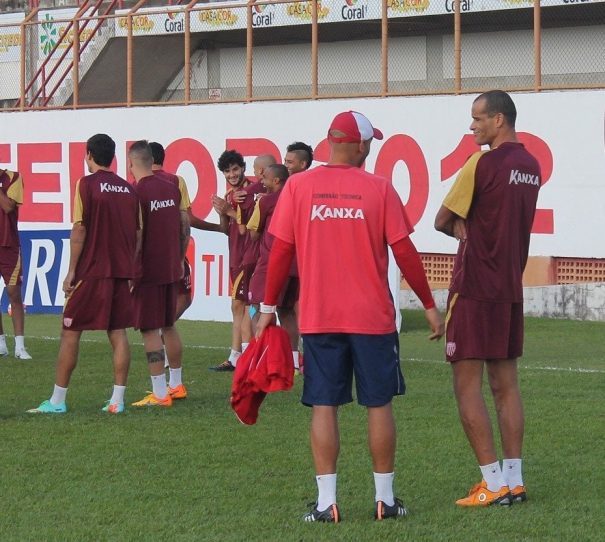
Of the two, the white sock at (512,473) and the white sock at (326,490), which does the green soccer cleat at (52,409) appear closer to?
the white sock at (326,490)

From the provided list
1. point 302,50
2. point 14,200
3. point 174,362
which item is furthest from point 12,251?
point 302,50

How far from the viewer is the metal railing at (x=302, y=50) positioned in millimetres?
24781

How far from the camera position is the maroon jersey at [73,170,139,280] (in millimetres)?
9734

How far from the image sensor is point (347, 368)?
6617 millimetres

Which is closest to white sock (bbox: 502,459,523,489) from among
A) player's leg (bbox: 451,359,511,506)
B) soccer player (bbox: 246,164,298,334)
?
player's leg (bbox: 451,359,511,506)

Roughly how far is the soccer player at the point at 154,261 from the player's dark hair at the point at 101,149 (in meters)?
0.52

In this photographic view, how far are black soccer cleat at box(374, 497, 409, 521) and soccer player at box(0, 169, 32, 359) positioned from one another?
25.9ft

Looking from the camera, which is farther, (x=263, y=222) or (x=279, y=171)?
(x=263, y=222)

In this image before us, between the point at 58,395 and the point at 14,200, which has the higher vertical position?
the point at 14,200

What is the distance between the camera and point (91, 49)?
2755cm

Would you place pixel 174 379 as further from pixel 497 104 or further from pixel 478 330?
pixel 497 104

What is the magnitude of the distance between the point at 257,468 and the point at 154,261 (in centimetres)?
287

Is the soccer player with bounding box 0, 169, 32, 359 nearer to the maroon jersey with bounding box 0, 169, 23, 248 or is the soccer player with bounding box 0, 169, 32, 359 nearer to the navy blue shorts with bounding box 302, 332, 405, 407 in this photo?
the maroon jersey with bounding box 0, 169, 23, 248

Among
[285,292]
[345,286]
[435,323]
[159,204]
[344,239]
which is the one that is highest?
[159,204]
